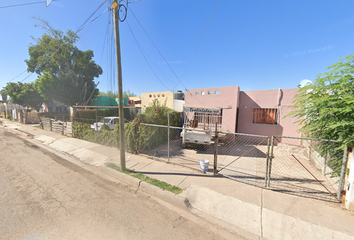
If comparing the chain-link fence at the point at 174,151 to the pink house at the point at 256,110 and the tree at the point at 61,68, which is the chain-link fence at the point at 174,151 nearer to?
the pink house at the point at 256,110

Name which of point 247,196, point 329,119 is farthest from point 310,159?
point 247,196

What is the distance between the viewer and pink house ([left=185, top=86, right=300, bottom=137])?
28.8ft

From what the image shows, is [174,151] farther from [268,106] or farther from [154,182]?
[268,106]

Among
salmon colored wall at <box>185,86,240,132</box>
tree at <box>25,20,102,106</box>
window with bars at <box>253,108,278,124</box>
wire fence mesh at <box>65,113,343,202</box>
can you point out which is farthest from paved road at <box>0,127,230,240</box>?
tree at <box>25,20,102,106</box>

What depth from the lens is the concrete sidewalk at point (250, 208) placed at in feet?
8.17

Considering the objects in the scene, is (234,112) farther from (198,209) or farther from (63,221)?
(63,221)

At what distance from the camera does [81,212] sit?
2953 millimetres

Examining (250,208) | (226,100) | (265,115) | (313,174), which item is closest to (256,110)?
(265,115)

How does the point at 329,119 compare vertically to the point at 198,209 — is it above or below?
above

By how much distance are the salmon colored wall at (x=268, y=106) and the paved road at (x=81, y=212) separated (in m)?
8.67

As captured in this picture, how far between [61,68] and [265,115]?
27790 millimetres

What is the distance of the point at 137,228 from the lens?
8.43 feet

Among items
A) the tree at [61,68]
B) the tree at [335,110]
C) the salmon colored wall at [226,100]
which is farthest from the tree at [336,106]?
the tree at [61,68]

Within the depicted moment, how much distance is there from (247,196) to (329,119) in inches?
110
